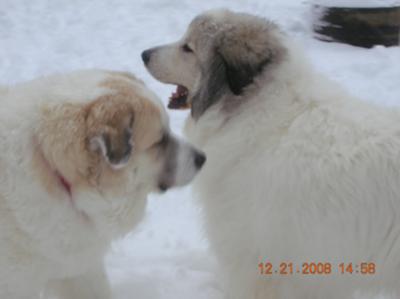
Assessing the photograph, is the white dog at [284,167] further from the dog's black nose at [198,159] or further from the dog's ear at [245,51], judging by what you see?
the dog's black nose at [198,159]

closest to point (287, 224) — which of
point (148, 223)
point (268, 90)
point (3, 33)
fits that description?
point (268, 90)

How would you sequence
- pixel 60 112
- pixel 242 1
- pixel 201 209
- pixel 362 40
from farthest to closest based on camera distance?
pixel 242 1 < pixel 362 40 < pixel 201 209 < pixel 60 112

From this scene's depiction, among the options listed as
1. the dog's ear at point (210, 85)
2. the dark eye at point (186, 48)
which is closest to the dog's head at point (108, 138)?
the dog's ear at point (210, 85)

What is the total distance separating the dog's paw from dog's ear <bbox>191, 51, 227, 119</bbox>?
72cm

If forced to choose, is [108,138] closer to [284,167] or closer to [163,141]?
[163,141]

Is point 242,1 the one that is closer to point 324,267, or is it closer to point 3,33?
point 3,33

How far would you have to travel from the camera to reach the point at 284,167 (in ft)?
8.80

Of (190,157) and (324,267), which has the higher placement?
(190,157)

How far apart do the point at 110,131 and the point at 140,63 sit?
4029 mm

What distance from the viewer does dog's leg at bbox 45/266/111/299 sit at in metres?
3.06

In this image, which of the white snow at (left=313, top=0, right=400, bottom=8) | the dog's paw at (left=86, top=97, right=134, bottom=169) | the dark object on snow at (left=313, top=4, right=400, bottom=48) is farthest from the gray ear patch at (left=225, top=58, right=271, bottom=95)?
the white snow at (left=313, top=0, right=400, bottom=8)

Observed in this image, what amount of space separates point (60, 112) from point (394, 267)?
1.72 m

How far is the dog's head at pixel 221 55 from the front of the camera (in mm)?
2809

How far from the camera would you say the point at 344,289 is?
2.87 meters
